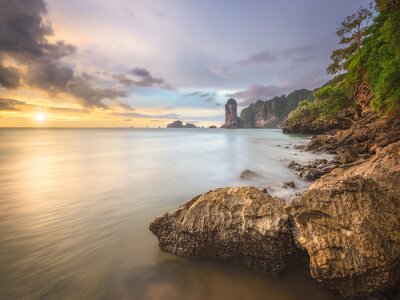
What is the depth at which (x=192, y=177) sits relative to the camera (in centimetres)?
1361

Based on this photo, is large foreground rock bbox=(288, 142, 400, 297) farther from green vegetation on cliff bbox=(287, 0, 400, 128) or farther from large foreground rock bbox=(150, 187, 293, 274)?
green vegetation on cliff bbox=(287, 0, 400, 128)

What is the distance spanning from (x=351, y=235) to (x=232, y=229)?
191cm

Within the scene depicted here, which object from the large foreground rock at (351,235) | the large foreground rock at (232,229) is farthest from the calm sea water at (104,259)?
the large foreground rock at (351,235)

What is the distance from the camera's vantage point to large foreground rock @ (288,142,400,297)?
9.80 feet

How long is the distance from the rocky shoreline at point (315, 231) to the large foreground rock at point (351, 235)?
0.04 feet

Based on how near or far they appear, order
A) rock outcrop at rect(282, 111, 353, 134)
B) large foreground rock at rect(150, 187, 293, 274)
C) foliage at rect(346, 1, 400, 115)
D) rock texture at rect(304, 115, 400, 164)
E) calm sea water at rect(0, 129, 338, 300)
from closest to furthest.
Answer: calm sea water at rect(0, 129, 338, 300) < large foreground rock at rect(150, 187, 293, 274) < rock texture at rect(304, 115, 400, 164) < foliage at rect(346, 1, 400, 115) < rock outcrop at rect(282, 111, 353, 134)

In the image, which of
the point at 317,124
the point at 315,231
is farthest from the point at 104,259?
the point at 317,124

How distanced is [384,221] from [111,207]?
797cm

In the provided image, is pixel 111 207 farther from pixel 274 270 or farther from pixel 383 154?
pixel 383 154

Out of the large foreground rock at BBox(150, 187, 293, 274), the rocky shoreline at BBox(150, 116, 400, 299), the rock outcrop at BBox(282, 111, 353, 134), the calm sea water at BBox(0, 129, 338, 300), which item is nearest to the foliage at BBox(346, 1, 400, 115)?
the calm sea water at BBox(0, 129, 338, 300)

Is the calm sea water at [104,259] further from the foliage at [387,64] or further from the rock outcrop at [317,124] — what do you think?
the rock outcrop at [317,124]

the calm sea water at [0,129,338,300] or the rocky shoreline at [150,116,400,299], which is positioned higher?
the rocky shoreline at [150,116,400,299]

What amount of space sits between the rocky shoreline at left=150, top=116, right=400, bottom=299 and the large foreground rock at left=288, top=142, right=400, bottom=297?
0.04 ft

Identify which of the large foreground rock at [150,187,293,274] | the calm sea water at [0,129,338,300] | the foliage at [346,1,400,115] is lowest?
the calm sea water at [0,129,338,300]
